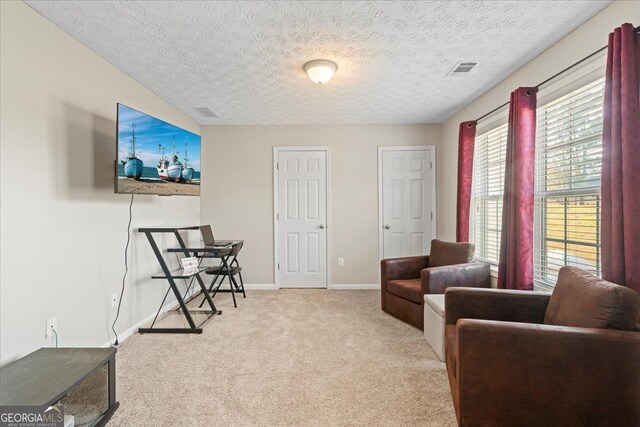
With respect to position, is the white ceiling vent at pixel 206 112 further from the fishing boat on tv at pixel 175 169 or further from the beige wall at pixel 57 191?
the fishing boat on tv at pixel 175 169

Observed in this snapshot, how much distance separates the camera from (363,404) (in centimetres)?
181

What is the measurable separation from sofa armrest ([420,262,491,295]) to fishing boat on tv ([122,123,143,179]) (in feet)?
8.76

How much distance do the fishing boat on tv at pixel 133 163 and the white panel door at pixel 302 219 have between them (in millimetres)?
2156

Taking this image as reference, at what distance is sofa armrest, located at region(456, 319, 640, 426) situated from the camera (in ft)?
4.28

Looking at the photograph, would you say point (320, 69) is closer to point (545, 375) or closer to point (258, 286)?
point (545, 375)

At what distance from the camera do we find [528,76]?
2.55m

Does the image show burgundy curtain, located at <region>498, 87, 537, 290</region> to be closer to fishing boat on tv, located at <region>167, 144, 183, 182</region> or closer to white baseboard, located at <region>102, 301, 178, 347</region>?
fishing boat on tv, located at <region>167, 144, 183, 182</region>

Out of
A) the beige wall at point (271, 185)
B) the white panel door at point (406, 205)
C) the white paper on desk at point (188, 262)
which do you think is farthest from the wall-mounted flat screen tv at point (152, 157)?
the white panel door at point (406, 205)

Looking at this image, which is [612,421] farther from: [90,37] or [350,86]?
[90,37]

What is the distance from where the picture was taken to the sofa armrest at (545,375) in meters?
1.30

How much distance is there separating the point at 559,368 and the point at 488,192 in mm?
2376

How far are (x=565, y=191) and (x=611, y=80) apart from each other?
2.77ft

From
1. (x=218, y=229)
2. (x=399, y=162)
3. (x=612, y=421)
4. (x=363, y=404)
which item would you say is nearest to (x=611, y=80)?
(x=612, y=421)

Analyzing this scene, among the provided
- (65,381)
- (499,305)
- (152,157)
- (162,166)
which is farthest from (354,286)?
(65,381)
